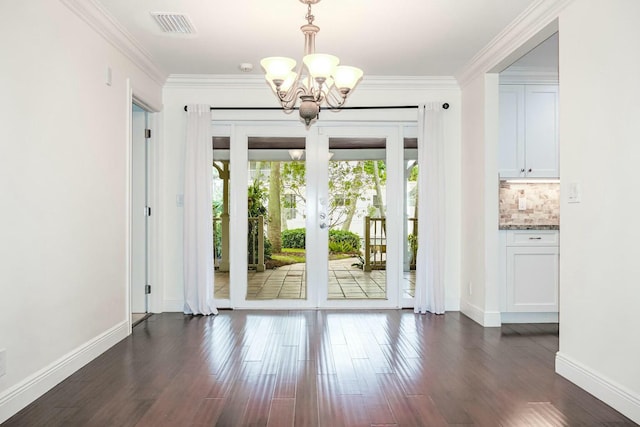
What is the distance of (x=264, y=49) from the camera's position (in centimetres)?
404

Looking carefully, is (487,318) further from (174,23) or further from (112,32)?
(112,32)

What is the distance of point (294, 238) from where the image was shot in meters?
5.01

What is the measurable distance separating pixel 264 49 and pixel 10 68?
7.01 ft

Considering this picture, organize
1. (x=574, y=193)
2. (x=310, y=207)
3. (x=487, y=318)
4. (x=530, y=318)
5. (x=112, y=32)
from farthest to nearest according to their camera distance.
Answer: (x=310, y=207) → (x=530, y=318) → (x=487, y=318) → (x=112, y=32) → (x=574, y=193)

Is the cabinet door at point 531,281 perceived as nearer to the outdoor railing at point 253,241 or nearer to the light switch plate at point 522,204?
the light switch plate at point 522,204

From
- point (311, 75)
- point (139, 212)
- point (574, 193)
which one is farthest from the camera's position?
point (139, 212)

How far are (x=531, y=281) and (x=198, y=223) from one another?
10.9ft

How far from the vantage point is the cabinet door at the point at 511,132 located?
14.6 feet

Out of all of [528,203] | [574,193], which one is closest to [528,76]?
[528,203]

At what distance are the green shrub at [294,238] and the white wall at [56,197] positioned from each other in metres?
1.74

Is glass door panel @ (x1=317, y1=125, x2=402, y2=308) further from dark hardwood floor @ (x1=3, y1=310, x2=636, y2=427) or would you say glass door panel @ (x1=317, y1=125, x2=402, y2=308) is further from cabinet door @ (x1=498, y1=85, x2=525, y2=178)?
cabinet door @ (x1=498, y1=85, x2=525, y2=178)

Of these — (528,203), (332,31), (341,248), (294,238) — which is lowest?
(341,248)

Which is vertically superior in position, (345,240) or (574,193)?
(574,193)

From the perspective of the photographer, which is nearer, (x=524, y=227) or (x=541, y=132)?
(x=524, y=227)
